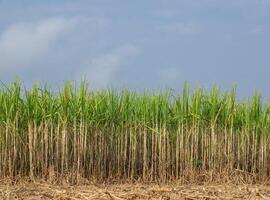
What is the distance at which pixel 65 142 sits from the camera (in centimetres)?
920

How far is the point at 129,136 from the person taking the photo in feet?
31.8

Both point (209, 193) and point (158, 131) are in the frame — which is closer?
point (209, 193)

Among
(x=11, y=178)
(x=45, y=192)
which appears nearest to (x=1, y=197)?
(x=45, y=192)

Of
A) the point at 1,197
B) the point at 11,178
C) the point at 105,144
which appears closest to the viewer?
the point at 1,197

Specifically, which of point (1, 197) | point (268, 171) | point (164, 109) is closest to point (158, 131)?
point (164, 109)

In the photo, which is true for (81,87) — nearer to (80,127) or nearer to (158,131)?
(80,127)

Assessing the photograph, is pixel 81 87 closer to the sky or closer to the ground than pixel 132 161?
closer to the sky

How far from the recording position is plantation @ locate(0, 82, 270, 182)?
9.12 meters

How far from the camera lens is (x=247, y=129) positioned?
9.96 metres

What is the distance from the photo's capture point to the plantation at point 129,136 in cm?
912

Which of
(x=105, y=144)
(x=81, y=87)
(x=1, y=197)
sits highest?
(x=81, y=87)

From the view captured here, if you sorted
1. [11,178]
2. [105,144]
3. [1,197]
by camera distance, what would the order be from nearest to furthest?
[1,197] < [11,178] < [105,144]

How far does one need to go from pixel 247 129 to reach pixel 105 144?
240 centimetres

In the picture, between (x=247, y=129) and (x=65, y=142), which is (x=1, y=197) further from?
(x=247, y=129)
